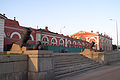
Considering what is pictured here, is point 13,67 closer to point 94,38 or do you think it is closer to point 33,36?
point 33,36

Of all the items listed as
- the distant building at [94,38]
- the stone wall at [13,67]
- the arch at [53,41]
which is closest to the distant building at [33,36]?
the arch at [53,41]

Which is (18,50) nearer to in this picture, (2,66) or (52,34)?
(2,66)

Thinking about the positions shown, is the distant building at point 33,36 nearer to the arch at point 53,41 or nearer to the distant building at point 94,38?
the arch at point 53,41

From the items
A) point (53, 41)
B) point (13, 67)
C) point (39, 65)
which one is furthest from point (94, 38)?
point (13, 67)

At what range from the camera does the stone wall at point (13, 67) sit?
668cm

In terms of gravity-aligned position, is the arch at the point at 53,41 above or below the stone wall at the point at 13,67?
above

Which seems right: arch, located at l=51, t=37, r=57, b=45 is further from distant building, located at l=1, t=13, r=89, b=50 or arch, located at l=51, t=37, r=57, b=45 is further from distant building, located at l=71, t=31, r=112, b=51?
distant building, located at l=71, t=31, r=112, b=51

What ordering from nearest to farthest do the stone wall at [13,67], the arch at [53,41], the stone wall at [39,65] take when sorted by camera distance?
the stone wall at [13,67]
the stone wall at [39,65]
the arch at [53,41]

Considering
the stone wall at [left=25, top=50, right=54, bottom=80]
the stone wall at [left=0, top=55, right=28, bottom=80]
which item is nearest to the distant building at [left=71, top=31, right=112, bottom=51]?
the stone wall at [left=25, top=50, right=54, bottom=80]

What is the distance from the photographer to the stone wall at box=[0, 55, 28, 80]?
6680 millimetres

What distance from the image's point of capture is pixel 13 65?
714 centimetres

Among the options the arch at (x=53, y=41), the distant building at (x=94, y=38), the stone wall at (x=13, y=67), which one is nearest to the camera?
the stone wall at (x=13, y=67)

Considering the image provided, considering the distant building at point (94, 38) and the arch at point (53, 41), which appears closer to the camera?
the arch at point (53, 41)

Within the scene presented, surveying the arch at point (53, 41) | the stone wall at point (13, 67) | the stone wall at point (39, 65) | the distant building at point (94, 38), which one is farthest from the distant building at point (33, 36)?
the stone wall at point (39, 65)
